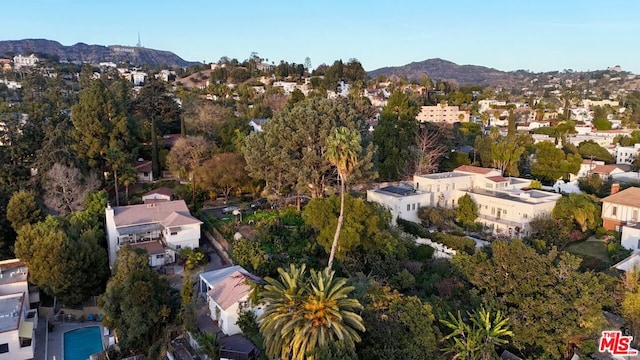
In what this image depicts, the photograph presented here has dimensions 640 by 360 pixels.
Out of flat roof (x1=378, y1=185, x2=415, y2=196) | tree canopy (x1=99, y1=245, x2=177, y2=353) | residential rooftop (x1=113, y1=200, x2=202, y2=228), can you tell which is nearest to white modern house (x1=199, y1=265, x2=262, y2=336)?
tree canopy (x1=99, y1=245, x2=177, y2=353)

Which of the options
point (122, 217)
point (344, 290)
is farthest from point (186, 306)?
point (122, 217)

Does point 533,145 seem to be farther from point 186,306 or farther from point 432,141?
point 186,306

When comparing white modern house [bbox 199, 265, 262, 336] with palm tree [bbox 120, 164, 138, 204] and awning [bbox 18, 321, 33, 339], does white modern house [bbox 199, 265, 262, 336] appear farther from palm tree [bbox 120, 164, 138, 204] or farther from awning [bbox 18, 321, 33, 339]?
palm tree [bbox 120, 164, 138, 204]

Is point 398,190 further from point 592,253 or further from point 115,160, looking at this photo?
point 115,160

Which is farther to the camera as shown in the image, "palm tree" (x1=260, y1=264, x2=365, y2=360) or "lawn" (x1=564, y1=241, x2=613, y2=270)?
"lawn" (x1=564, y1=241, x2=613, y2=270)

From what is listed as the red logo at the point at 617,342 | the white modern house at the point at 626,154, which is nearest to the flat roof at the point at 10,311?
the red logo at the point at 617,342

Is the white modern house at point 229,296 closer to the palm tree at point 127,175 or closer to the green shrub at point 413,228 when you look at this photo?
the green shrub at point 413,228
